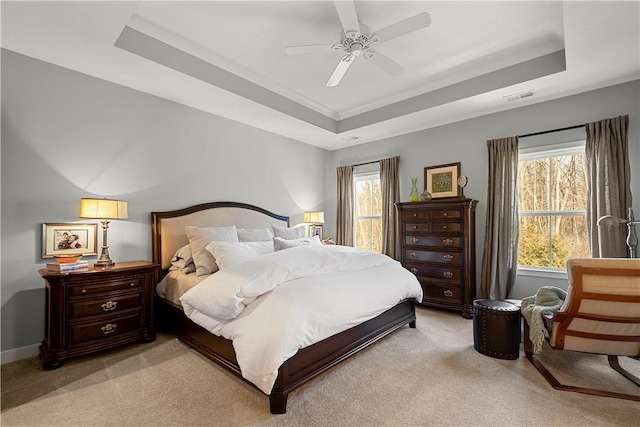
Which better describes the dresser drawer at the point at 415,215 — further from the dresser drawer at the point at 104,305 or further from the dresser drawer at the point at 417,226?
the dresser drawer at the point at 104,305

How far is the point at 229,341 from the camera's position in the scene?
2268mm

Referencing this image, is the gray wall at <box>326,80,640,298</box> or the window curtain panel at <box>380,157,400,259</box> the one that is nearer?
the gray wall at <box>326,80,640,298</box>

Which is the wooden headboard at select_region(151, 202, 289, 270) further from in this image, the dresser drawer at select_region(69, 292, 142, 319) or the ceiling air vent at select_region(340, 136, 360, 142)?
the ceiling air vent at select_region(340, 136, 360, 142)

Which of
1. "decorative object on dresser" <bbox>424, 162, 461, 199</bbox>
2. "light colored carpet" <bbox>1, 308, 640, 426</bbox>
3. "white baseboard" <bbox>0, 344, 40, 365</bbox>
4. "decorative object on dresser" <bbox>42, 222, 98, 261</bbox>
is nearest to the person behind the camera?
"light colored carpet" <bbox>1, 308, 640, 426</bbox>

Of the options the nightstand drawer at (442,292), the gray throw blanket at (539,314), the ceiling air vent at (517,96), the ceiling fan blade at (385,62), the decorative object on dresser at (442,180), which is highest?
the ceiling air vent at (517,96)

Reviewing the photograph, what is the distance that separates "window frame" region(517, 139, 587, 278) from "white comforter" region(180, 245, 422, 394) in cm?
214

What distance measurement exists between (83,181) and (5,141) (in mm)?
624

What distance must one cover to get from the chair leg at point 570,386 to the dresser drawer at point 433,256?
55.2 inches

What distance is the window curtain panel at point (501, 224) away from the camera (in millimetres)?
3857

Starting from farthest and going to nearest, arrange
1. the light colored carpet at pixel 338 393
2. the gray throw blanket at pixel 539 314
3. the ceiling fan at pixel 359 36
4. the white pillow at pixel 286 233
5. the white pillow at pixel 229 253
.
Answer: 1. the white pillow at pixel 286 233
2. the white pillow at pixel 229 253
3. the gray throw blanket at pixel 539 314
4. the ceiling fan at pixel 359 36
5. the light colored carpet at pixel 338 393

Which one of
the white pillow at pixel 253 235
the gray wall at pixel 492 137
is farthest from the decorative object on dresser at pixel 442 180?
the white pillow at pixel 253 235

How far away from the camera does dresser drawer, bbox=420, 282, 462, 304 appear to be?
12.9 ft

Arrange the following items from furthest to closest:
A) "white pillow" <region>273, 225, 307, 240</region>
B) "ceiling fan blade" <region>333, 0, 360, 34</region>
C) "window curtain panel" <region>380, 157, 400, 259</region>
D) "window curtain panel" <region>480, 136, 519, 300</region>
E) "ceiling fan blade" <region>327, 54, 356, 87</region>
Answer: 1. "window curtain panel" <region>380, 157, 400, 259</region>
2. "white pillow" <region>273, 225, 307, 240</region>
3. "window curtain panel" <region>480, 136, 519, 300</region>
4. "ceiling fan blade" <region>327, 54, 356, 87</region>
5. "ceiling fan blade" <region>333, 0, 360, 34</region>

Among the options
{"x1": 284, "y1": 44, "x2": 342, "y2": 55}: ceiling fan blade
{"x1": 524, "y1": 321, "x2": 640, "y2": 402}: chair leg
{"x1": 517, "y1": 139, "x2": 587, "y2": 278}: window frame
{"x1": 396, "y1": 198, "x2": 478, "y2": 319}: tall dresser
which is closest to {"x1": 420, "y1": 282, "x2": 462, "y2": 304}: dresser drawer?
{"x1": 396, "y1": 198, "x2": 478, "y2": 319}: tall dresser
